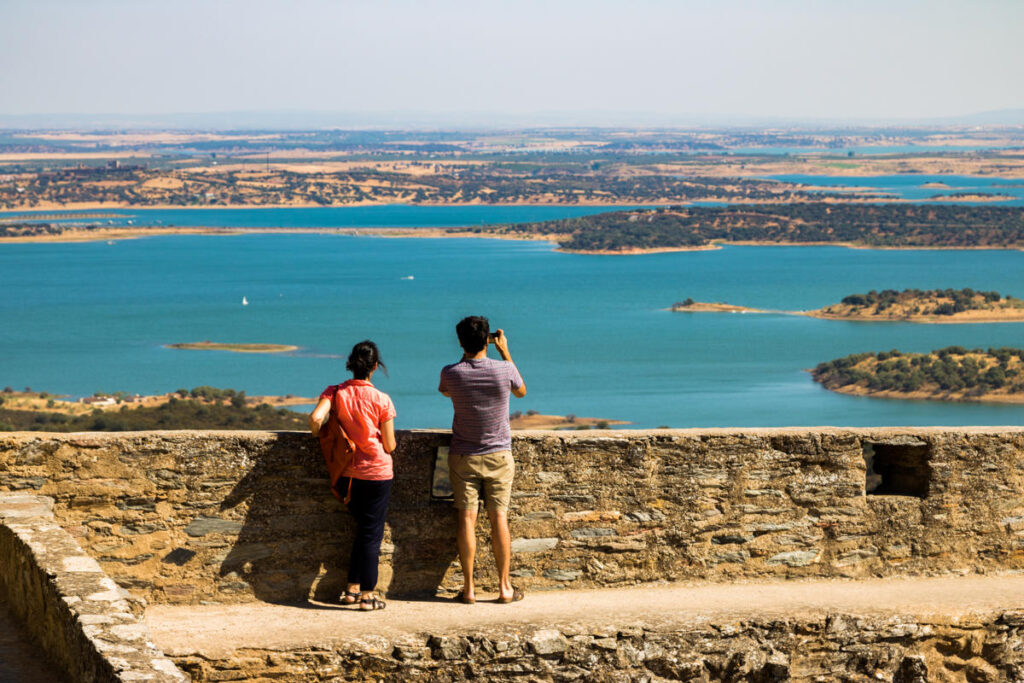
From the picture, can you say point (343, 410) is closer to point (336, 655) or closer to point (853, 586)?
point (336, 655)

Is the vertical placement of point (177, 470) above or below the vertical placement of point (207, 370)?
above

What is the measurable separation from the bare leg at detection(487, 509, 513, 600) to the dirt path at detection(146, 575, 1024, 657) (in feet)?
0.34

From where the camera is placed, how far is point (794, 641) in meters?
5.30

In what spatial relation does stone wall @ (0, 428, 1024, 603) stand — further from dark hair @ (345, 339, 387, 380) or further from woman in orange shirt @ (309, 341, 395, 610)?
dark hair @ (345, 339, 387, 380)

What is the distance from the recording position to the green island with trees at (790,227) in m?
129

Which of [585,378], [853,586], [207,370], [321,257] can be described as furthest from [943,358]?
[321,257]

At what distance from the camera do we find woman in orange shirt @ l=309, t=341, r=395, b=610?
5.15 meters

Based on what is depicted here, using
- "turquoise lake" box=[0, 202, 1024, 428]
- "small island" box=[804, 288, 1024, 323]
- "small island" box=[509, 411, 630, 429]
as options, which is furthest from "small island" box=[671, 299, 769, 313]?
"small island" box=[509, 411, 630, 429]

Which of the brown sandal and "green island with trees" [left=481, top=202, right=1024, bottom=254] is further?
"green island with trees" [left=481, top=202, right=1024, bottom=254]

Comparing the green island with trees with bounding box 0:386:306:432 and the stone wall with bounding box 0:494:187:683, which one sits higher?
the stone wall with bounding box 0:494:187:683

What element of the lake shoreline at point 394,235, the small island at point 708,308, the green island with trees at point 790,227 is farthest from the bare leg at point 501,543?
the green island with trees at point 790,227

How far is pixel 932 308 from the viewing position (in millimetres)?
85062

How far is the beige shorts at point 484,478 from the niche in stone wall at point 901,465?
5.69ft

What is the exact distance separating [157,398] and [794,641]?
4905 cm
